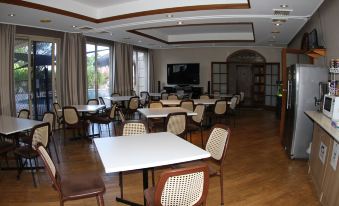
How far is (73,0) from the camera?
573 cm

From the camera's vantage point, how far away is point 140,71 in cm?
1209

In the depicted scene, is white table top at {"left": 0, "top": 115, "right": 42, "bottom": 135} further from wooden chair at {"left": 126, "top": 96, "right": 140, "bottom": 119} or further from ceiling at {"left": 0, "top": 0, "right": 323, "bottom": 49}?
wooden chair at {"left": 126, "top": 96, "right": 140, "bottom": 119}

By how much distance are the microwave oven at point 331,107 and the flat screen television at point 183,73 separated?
325 inches

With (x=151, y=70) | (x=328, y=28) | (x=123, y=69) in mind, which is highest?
(x=328, y=28)

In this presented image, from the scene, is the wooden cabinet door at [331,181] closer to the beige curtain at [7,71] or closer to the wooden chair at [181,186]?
the wooden chair at [181,186]

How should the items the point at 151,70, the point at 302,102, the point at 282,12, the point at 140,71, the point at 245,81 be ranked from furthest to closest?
1. the point at 151,70
2. the point at 245,81
3. the point at 140,71
4. the point at 282,12
5. the point at 302,102

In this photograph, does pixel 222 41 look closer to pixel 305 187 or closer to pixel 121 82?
pixel 121 82

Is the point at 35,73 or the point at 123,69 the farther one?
the point at 123,69

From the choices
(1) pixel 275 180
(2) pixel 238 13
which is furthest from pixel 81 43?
(1) pixel 275 180

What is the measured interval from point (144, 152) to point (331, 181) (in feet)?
6.61

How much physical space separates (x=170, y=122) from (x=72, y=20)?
3.59 meters

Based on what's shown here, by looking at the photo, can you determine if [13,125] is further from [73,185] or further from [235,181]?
[235,181]

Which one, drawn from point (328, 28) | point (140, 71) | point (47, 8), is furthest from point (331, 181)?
point (140, 71)

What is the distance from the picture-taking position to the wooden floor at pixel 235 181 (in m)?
3.29
